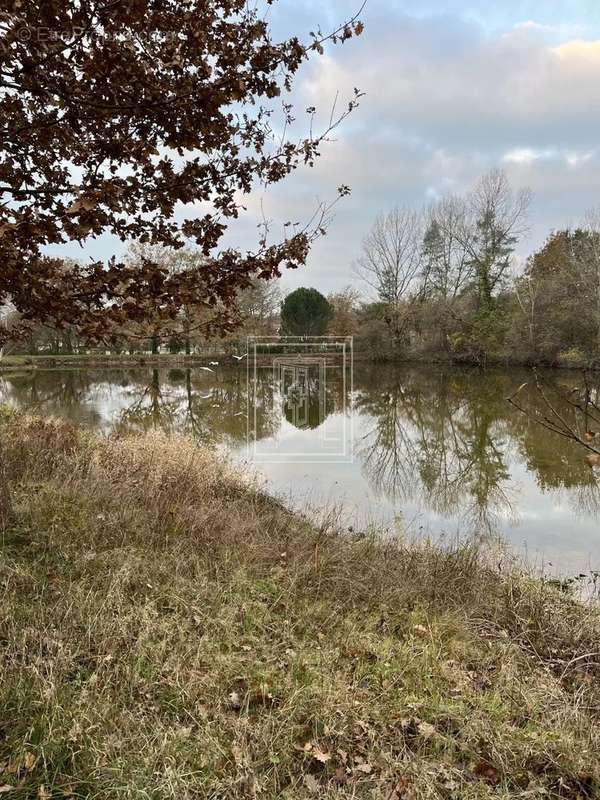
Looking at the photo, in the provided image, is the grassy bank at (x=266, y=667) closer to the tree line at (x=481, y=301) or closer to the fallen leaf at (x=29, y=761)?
the fallen leaf at (x=29, y=761)

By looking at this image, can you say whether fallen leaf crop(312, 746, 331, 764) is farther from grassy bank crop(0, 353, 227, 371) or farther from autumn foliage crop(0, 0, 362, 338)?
grassy bank crop(0, 353, 227, 371)

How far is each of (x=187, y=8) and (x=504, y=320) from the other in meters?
28.8

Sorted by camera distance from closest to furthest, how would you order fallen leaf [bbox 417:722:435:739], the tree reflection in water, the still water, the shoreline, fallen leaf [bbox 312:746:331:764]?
fallen leaf [bbox 312:746:331:764] → fallen leaf [bbox 417:722:435:739] → the still water → the tree reflection in water → the shoreline

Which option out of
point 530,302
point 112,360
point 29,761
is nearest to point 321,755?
point 29,761

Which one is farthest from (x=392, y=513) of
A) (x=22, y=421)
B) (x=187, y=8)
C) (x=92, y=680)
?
(x=22, y=421)

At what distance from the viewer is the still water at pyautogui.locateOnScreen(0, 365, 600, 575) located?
6.75 meters

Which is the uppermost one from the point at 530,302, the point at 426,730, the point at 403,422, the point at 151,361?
the point at 530,302

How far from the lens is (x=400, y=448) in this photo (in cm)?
1162

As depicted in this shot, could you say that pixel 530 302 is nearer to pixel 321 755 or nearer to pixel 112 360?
pixel 321 755

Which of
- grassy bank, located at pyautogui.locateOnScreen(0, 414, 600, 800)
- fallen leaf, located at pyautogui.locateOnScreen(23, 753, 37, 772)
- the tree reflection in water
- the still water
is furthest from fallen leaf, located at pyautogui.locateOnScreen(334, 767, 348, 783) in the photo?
the tree reflection in water

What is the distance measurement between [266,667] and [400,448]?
9.27 metres

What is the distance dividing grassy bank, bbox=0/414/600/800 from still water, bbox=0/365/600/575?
1734mm

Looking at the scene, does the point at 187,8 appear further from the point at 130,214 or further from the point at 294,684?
the point at 294,684

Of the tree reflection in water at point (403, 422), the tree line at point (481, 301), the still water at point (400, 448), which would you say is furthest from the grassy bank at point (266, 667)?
the tree line at point (481, 301)
